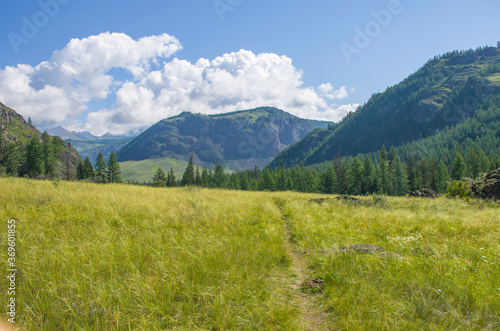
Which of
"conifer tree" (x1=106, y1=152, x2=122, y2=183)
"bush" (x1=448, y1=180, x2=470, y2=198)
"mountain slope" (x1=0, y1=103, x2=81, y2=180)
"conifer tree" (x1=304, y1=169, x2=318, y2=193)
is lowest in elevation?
"conifer tree" (x1=304, y1=169, x2=318, y2=193)

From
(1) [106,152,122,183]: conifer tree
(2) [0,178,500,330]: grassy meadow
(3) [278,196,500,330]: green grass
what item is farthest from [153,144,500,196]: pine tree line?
(2) [0,178,500,330]: grassy meadow

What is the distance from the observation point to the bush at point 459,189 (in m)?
22.1

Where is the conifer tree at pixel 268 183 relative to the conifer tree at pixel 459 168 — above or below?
below

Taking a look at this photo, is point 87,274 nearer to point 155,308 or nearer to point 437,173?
point 155,308

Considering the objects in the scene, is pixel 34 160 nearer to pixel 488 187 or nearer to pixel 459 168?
pixel 488 187

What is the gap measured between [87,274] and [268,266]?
3.62 meters

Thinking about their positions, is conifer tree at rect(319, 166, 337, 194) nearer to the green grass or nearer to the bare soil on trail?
the green grass

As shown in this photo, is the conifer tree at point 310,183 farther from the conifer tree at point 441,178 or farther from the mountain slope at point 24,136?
the mountain slope at point 24,136

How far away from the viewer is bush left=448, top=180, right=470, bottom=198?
2208cm

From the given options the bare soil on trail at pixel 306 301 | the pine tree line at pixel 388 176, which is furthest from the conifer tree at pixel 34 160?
the bare soil on trail at pixel 306 301

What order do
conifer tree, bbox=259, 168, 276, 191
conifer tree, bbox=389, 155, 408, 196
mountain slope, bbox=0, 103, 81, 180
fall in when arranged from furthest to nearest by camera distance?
mountain slope, bbox=0, 103, 81, 180
conifer tree, bbox=259, 168, 276, 191
conifer tree, bbox=389, 155, 408, 196

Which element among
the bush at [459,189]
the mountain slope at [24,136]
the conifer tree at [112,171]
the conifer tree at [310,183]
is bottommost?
the conifer tree at [310,183]

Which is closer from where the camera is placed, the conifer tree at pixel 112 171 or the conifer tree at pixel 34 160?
the conifer tree at pixel 34 160

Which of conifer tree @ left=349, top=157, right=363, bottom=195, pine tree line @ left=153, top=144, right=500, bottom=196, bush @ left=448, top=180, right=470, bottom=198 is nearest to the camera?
bush @ left=448, top=180, right=470, bottom=198
